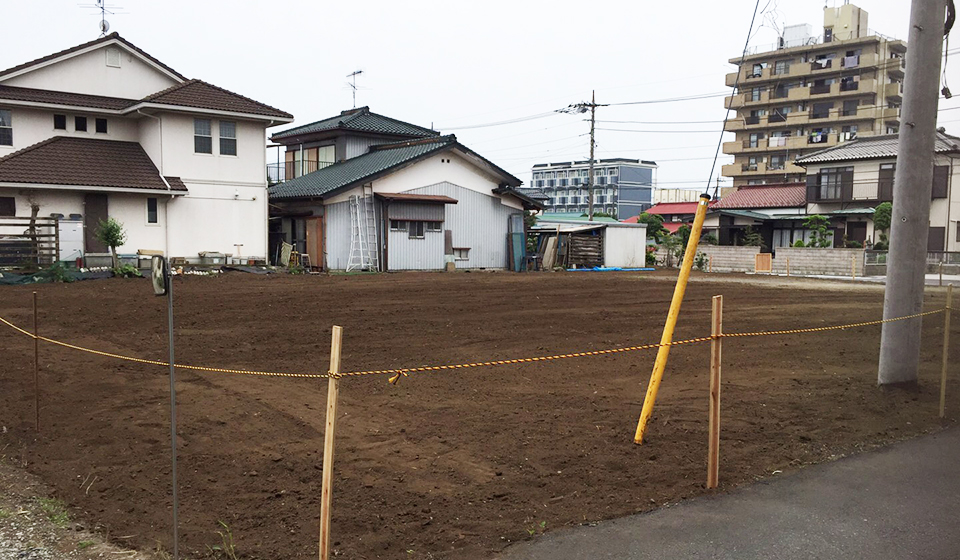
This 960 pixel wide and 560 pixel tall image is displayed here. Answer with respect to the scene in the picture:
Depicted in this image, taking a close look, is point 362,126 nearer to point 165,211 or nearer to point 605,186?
point 165,211

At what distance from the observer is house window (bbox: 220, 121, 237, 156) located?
28.1m

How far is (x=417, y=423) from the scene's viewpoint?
23.3 feet

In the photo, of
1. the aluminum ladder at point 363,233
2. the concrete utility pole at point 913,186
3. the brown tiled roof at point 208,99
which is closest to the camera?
the concrete utility pole at point 913,186

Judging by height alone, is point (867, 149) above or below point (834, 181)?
above

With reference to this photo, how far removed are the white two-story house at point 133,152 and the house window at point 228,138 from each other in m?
0.04

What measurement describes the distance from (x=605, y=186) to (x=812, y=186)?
5299 centimetres

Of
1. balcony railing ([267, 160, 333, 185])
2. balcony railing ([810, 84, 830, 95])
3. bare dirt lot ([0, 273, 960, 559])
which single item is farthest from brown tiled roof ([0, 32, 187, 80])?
balcony railing ([810, 84, 830, 95])

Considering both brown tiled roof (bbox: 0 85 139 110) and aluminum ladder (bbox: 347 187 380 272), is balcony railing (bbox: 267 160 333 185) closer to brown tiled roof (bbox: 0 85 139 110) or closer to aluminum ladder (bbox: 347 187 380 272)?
aluminum ladder (bbox: 347 187 380 272)

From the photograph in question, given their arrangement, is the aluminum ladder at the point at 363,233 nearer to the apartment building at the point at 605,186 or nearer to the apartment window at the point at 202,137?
the apartment window at the point at 202,137

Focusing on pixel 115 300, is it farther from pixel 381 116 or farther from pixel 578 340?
pixel 381 116

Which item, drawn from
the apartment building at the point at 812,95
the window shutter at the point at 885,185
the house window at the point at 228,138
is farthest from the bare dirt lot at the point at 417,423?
the apartment building at the point at 812,95

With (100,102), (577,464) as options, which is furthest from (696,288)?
(100,102)

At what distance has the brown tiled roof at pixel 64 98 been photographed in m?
25.3

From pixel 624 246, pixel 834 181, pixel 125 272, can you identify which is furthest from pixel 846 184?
pixel 125 272
